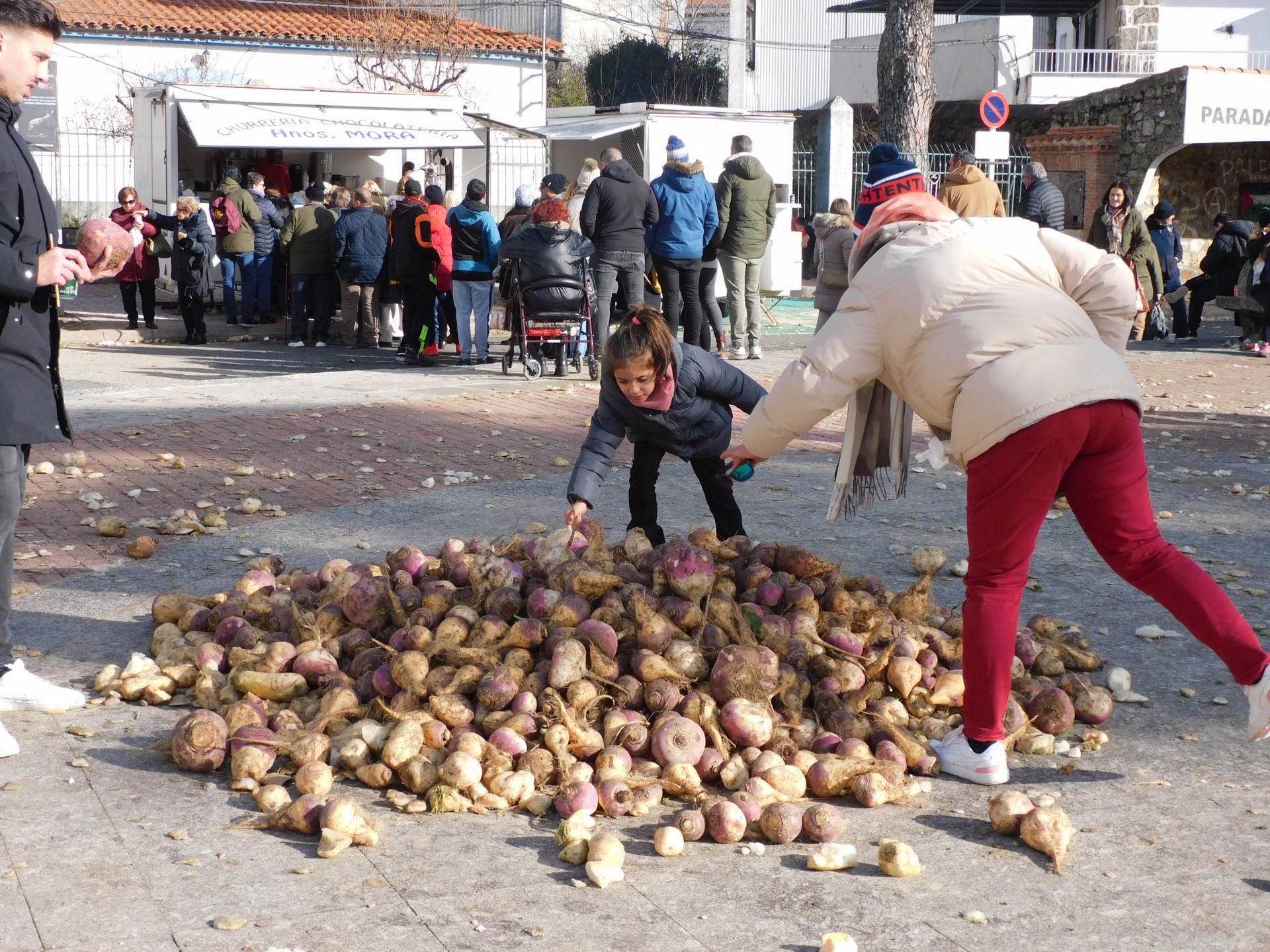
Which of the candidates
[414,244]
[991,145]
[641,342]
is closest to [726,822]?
[641,342]

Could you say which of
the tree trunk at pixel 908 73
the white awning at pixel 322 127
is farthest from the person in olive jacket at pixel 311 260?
the tree trunk at pixel 908 73

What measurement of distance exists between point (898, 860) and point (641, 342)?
2.21m

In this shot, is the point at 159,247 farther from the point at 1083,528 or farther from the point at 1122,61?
the point at 1122,61

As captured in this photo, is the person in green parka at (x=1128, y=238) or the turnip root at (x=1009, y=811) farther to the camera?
the person in green parka at (x=1128, y=238)

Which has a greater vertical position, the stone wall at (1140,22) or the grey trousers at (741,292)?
the stone wall at (1140,22)

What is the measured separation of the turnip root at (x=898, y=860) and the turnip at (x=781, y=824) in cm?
26

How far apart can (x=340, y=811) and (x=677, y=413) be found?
2419mm

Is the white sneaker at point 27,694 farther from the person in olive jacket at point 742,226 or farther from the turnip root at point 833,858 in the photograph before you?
the person in olive jacket at point 742,226

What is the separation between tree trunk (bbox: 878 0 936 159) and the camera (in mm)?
18281

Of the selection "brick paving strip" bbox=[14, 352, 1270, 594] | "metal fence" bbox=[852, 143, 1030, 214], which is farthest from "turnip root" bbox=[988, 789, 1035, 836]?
"metal fence" bbox=[852, 143, 1030, 214]

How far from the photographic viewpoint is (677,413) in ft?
17.7

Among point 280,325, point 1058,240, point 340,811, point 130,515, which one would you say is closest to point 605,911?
point 340,811

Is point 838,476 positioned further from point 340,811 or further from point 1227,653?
point 340,811

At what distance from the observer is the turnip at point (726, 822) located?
3.53 meters
